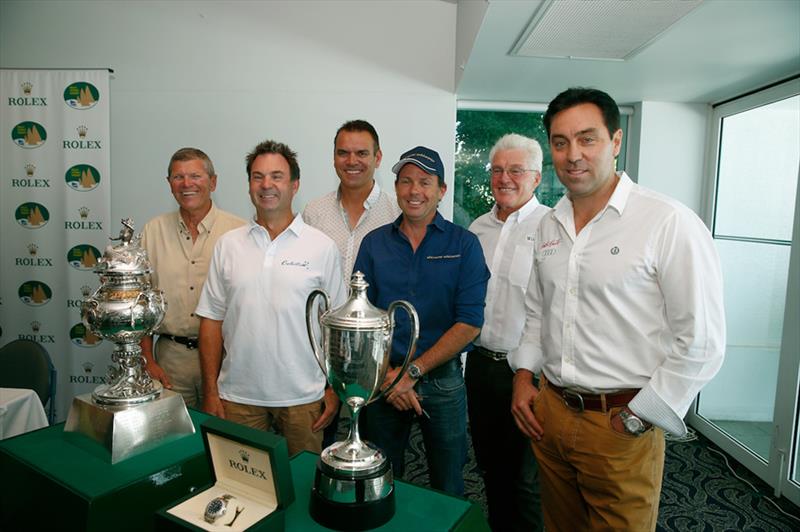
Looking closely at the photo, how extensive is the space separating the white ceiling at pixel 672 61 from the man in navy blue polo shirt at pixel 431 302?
1031 mm

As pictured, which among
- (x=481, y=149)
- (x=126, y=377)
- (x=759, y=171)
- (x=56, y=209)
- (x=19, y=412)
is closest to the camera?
(x=126, y=377)

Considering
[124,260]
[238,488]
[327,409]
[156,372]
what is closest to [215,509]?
[238,488]

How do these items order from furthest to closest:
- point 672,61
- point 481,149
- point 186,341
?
point 481,149 → point 672,61 → point 186,341

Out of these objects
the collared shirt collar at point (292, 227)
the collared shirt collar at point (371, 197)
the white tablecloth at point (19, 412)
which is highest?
the collared shirt collar at point (371, 197)

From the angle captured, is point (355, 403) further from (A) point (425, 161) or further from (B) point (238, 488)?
(A) point (425, 161)

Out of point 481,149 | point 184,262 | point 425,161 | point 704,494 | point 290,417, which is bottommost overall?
point 704,494

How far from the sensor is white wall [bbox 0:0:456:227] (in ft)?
12.3

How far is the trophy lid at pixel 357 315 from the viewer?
3.37ft

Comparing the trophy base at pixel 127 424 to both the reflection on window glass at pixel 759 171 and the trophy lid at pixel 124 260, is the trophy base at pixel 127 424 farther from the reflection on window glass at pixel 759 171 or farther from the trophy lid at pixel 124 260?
the reflection on window glass at pixel 759 171

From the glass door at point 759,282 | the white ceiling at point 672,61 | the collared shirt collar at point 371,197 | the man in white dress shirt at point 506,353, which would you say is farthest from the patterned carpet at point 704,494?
the white ceiling at point 672,61

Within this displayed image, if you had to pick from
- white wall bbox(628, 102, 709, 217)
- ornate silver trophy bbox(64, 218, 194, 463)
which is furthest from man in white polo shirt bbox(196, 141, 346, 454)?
white wall bbox(628, 102, 709, 217)

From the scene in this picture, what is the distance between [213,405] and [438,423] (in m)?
0.84

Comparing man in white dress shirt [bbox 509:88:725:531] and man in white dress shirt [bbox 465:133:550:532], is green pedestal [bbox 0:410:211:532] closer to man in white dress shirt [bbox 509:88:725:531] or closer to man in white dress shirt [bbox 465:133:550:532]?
man in white dress shirt [bbox 509:88:725:531]

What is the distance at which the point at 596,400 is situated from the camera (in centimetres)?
146
